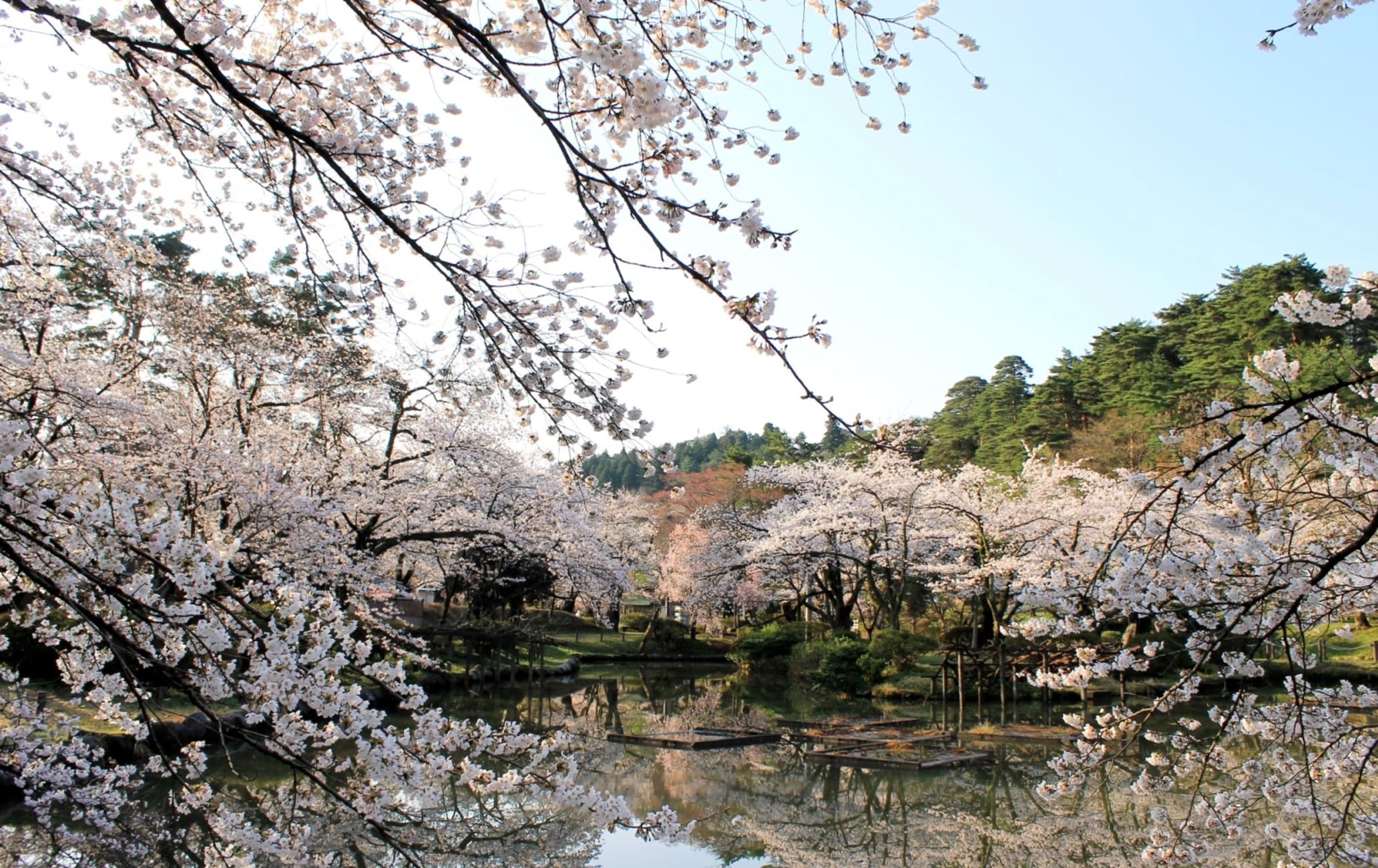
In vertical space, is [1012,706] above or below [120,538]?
below

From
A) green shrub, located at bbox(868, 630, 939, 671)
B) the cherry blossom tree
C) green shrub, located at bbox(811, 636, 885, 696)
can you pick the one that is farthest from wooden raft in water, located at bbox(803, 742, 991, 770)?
green shrub, located at bbox(868, 630, 939, 671)

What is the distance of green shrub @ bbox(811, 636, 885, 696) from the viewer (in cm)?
1817

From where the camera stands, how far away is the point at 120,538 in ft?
9.65

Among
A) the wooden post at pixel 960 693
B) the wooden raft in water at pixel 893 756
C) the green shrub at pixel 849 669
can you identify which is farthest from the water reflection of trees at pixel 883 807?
the green shrub at pixel 849 669

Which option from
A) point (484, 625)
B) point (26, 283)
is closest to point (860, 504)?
point (484, 625)

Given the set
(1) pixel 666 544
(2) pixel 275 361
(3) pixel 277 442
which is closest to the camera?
(3) pixel 277 442

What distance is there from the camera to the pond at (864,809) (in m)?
7.28

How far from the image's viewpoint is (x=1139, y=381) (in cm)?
3000

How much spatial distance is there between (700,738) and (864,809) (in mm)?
3476

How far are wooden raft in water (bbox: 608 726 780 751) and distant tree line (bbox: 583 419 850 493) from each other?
150 inches

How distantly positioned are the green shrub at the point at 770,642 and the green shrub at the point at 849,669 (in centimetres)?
381

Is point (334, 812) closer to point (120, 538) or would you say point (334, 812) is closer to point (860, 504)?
point (120, 538)

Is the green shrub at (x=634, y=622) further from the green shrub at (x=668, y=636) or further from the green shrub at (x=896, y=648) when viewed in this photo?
the green shrub at (x=896, y=648)

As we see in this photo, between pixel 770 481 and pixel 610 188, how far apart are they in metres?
24.9
